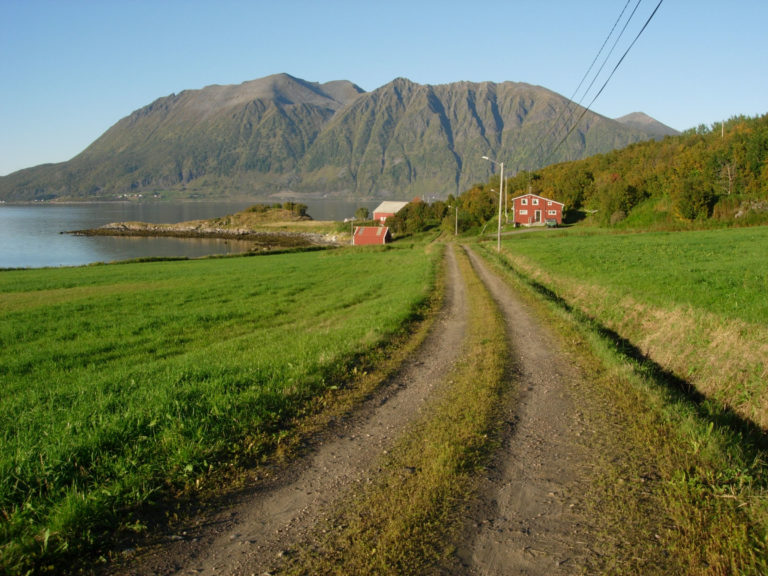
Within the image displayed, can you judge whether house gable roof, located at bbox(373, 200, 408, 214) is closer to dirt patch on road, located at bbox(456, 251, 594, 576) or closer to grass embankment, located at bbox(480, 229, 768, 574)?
grass embankment, located at bbox(480, 229, 768, 574)

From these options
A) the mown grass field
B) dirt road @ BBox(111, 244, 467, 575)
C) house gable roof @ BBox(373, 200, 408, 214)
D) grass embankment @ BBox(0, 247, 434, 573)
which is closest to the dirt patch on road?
dirt road @ BBox(111, 244, 467, 575)

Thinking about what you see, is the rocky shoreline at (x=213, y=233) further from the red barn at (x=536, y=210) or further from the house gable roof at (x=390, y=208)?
the red barn at (x=536, y=210)

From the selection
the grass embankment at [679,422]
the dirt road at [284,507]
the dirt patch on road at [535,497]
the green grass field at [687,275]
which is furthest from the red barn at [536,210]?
the dirt road at [284,507]

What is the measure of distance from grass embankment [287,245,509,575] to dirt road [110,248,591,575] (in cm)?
21

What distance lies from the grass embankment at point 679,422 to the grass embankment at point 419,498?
1497 millimetres

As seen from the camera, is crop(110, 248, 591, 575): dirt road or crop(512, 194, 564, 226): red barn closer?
crop(110, 248, 591, 575): dirt road

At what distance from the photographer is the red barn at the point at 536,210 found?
106 meters

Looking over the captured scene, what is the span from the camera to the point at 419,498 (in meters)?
5.00

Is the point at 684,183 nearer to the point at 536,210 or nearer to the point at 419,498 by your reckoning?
the point at 536,210

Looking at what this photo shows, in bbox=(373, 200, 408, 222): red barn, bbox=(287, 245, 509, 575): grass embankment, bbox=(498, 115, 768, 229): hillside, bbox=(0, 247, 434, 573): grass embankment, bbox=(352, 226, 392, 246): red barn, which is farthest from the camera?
bbox=(373, 200, 408, 222): red barn

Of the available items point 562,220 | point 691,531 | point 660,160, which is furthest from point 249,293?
point 660,160

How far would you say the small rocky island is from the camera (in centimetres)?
14062

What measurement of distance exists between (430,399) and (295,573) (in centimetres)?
456

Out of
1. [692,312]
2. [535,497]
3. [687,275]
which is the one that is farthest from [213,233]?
[535,497]
